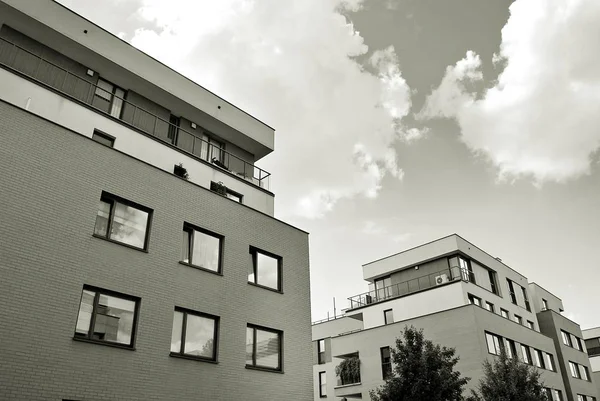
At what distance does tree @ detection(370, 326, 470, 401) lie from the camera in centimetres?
1947

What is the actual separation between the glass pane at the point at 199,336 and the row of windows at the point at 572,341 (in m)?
35.1

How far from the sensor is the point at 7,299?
10977mm

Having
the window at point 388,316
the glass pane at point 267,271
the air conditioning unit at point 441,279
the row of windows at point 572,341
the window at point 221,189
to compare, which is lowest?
the glass pane at point 267,271

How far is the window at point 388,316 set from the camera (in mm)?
34562

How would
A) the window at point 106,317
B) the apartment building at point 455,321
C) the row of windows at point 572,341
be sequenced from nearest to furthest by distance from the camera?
the window at point 106,317 → the apartment building at point 455,321 → the row of windows at point 572,341

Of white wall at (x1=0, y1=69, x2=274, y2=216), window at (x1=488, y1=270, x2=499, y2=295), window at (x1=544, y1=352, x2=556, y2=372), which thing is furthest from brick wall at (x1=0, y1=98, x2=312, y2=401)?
window at (x1=544, y1=352, x2=556, y2=372)

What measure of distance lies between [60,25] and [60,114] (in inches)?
141

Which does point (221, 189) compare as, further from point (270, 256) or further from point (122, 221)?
point (122, 221)

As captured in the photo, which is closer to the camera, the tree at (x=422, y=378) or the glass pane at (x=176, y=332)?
the glass pane at (x=176, y=332)

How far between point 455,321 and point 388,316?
22.9ft

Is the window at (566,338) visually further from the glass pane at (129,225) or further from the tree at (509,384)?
the glass pane at (129,225)

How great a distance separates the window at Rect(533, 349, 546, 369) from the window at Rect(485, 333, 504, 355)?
5716 millimetres

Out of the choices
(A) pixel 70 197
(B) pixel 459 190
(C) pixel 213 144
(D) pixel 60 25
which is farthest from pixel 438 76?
(A) pixel 70 197

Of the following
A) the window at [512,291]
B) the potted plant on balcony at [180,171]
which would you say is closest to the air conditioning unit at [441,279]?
the window at [512,291]
